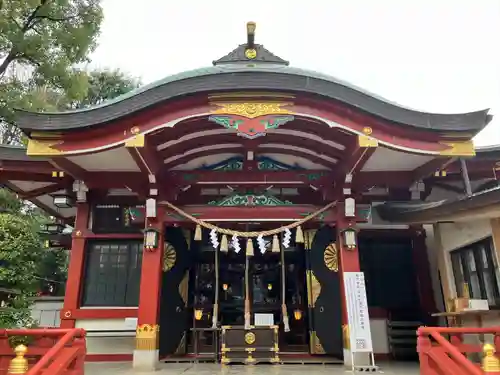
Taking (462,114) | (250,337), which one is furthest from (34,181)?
(462,114)

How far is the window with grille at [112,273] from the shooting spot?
9.15m

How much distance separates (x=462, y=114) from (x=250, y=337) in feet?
19.0

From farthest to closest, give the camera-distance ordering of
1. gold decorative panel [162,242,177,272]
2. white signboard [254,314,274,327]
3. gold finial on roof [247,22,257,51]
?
gold decorative panel [162,242,177,272] → white signboard [254,314,274,327] → gold finial on roof [247,22,257,51]

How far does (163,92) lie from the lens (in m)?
6.75

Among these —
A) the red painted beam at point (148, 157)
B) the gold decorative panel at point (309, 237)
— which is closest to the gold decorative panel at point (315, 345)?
the gold decorative panel at point (309, 237)

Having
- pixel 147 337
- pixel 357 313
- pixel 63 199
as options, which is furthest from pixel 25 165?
pixel 357 313

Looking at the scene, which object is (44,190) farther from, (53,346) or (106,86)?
(106,86)

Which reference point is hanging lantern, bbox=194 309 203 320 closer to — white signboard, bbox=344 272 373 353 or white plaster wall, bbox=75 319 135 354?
white plaster wall, bbox=75 319 135 354

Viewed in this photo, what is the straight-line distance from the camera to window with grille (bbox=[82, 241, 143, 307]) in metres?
9.15

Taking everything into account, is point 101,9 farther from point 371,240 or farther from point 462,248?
point 462,248

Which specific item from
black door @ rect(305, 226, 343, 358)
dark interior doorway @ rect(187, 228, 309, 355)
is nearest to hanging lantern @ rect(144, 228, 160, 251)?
dark interior doorway @ rect(187, 228, 309, 355)

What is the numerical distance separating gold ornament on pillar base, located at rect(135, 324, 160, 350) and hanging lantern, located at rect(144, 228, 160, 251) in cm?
144

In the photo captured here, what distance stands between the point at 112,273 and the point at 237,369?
3.68 meters

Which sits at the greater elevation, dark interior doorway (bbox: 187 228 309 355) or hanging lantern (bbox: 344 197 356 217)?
hanging lantern (bbox: 344 197 356 217)
